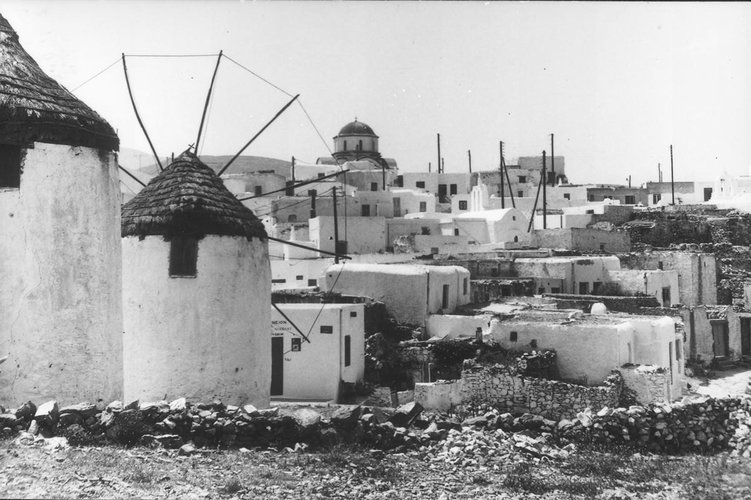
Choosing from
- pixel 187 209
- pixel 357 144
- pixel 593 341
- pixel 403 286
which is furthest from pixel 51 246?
pixel 357 144

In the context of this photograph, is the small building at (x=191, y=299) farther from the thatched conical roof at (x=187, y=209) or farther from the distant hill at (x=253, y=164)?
the distant hill at (x=253, y=164)

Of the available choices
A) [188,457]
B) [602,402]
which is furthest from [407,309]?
[188,457]

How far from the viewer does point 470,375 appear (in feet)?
59.4

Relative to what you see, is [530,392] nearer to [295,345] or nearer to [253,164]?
[295,345]

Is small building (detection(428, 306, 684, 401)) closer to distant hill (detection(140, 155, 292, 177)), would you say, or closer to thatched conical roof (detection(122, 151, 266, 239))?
thatched conical roof (detection(122, 151, 266, 239))

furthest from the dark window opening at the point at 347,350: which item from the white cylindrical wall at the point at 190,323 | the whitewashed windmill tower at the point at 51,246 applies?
the whitewashed windmill tower at the point at 51,246

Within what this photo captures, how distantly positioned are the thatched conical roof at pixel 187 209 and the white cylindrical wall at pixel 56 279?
2.23 m

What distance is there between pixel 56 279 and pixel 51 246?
323 millimetres

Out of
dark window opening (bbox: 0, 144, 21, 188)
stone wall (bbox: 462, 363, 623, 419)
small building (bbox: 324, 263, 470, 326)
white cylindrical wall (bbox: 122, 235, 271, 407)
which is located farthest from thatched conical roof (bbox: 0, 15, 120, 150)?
small building (bbox: 324, 263, 470, 326)

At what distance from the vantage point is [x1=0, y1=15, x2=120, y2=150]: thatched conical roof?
7855 millimetres

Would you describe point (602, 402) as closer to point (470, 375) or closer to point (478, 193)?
point (470, 375)

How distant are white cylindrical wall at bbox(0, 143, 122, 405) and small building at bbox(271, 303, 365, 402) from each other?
10.0m

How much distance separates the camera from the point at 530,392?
17453 millimetres

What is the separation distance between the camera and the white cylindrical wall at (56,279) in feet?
25.5
